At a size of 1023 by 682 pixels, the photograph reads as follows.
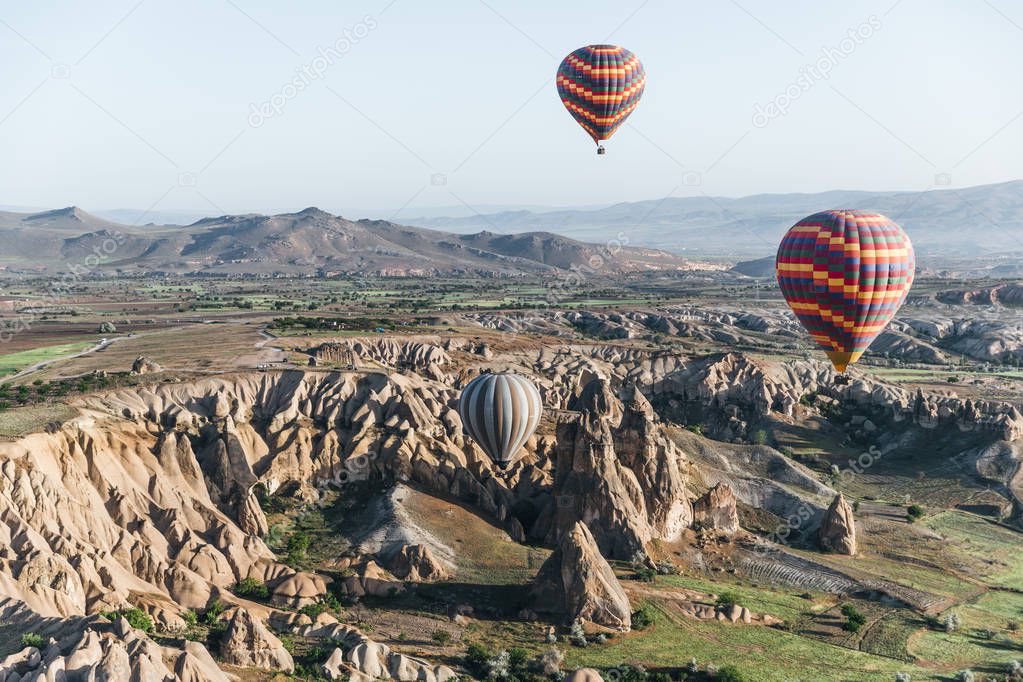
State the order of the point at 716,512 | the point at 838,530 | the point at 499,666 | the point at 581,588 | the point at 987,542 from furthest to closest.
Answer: the point at 987,542 → the point at 716,512 → the point at 838,530 → the point at 581,588 → the point at 499,666

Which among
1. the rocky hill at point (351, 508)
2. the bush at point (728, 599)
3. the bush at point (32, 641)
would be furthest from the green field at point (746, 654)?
the bush at point (32, 641)

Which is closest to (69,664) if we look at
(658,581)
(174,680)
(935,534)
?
(174,680)

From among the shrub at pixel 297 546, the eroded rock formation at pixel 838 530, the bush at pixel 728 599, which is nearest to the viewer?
the bush at pixel 728 599

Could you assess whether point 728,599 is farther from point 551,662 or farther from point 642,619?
point 551,662

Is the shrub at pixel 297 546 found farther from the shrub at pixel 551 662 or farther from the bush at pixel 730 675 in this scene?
the bush at pixel 730 675

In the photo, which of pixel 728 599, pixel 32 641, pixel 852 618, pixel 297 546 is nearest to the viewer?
pixel 32 641

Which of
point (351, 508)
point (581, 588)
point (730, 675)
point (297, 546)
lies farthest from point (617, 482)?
point (297, 546)
